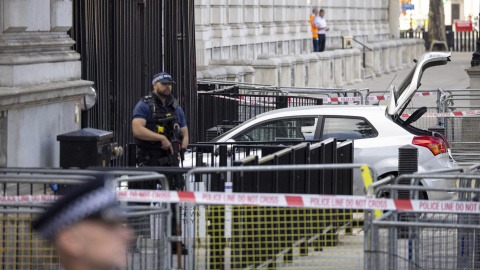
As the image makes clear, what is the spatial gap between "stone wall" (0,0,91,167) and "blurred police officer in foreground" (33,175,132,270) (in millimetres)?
6840

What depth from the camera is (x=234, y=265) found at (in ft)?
24.5

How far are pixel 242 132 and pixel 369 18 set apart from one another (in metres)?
40.4

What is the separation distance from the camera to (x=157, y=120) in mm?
10438

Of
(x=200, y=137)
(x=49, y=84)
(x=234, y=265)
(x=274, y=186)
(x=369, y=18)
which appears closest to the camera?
(x=234, y=265)

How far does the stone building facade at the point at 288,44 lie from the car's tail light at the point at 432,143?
1094cm

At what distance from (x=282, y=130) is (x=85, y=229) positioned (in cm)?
1008

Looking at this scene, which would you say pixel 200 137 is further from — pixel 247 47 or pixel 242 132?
pixel 247 47

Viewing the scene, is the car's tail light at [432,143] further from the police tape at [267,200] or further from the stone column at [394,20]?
the stone column at [394,20]

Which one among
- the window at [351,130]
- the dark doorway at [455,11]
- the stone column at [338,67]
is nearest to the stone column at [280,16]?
the stone column at [338,67]

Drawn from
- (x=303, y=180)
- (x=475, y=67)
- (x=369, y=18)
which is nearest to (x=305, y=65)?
(x=475, y=67)

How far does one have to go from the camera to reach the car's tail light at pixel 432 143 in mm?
12156

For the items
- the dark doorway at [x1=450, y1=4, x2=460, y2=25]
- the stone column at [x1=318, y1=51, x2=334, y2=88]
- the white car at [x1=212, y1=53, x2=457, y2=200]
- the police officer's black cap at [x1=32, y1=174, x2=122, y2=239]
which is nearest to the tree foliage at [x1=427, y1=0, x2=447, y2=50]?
the stone column at [x1=318, y1=51, x2=334, y2=88]

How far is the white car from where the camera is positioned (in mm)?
12164

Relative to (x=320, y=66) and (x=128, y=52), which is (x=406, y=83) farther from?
(x=320, y=66)
